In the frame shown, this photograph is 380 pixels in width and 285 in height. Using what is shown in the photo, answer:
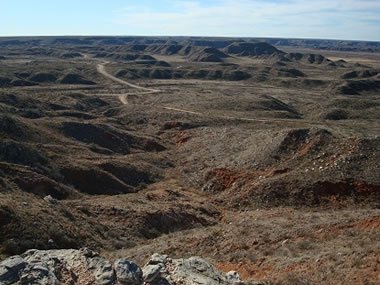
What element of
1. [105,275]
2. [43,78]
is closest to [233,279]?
[105,275]

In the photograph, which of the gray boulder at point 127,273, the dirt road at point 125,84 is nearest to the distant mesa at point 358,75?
the dirt road at point 125,84

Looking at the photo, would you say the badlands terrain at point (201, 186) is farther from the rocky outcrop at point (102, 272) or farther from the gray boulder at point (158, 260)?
the gray boulder at point (158, 260)

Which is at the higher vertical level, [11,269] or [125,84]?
[11,269]

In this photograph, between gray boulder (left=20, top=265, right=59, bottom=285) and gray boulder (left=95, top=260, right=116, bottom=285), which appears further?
gray boulder (left=95, top=260, right=116, bottom=285)

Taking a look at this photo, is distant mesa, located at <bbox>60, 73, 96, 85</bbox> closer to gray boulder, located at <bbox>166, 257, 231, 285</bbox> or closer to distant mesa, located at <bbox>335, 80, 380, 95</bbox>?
distant mesa, located at <bbox>335, 80, 380, 95</bbox>

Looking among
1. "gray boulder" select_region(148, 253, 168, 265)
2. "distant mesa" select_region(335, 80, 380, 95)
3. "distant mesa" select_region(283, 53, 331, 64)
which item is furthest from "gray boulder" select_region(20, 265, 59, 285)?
"distant mesa" select_region(283, 53, 331, 64)

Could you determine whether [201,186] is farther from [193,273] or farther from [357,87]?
[357,87]

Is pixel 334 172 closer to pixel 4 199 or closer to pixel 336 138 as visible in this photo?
pixel 336 138

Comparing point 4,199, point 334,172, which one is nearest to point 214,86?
point 334,172
